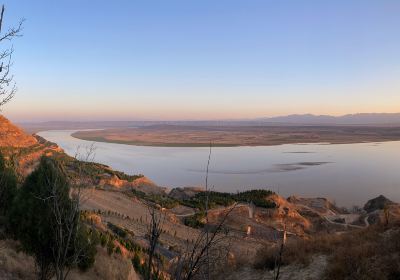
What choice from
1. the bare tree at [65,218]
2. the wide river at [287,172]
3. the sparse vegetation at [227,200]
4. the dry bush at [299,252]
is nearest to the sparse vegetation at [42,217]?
the bare tree at [65,218]

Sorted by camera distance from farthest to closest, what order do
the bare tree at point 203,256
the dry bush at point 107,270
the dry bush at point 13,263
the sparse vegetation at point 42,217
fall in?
the dry bush at point 107,270
the dry bush at point 13,263
the sparse vegetation at point 42,217
the bare tree at point 203,256

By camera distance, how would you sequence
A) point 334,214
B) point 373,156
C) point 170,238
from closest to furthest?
point 170,238 → point 334,214 → point 373,156

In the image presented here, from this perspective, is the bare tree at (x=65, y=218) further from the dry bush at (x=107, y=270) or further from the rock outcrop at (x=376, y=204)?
the rock outcrop at (x=376, y=204)

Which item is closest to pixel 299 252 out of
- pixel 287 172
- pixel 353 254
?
pixel 353 254

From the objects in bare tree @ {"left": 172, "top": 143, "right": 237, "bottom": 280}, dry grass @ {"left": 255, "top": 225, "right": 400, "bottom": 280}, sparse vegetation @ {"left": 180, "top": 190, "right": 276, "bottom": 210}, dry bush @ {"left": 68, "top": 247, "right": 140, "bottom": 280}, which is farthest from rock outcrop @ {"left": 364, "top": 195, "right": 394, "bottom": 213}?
bare tree @ {"left": 172, "top": 143, "right": 237, "bottom": 280}

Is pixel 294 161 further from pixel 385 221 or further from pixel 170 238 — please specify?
pixel 385 221

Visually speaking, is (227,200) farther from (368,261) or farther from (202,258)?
(202,258)

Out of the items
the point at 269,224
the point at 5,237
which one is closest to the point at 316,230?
the point at 269,224

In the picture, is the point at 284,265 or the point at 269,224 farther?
the point at 269,224
